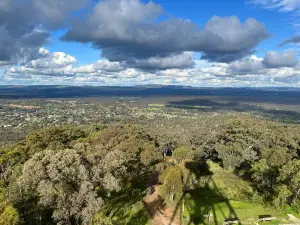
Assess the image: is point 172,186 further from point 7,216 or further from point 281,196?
point 7,216

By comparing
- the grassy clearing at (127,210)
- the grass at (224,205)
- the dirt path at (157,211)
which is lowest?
the grass at (224,205)

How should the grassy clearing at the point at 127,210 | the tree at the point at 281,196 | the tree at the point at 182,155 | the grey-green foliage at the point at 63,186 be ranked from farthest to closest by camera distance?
the tree at the point at 182,155 < the tree at the point at 281,196 < the grassy clearing at the point at 127,210 < the grey-green foliage at the point at 63,186

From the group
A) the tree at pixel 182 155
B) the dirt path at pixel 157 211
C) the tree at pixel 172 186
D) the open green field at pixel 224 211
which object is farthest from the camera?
the tree at pixel 182 155

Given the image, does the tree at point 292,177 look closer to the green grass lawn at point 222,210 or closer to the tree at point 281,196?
the tree at point 281,196

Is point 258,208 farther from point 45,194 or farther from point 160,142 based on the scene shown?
point 160,142

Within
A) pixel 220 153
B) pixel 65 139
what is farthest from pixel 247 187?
pixel 65 139

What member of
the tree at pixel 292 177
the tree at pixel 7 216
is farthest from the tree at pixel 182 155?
the tree at pixel 7 216
